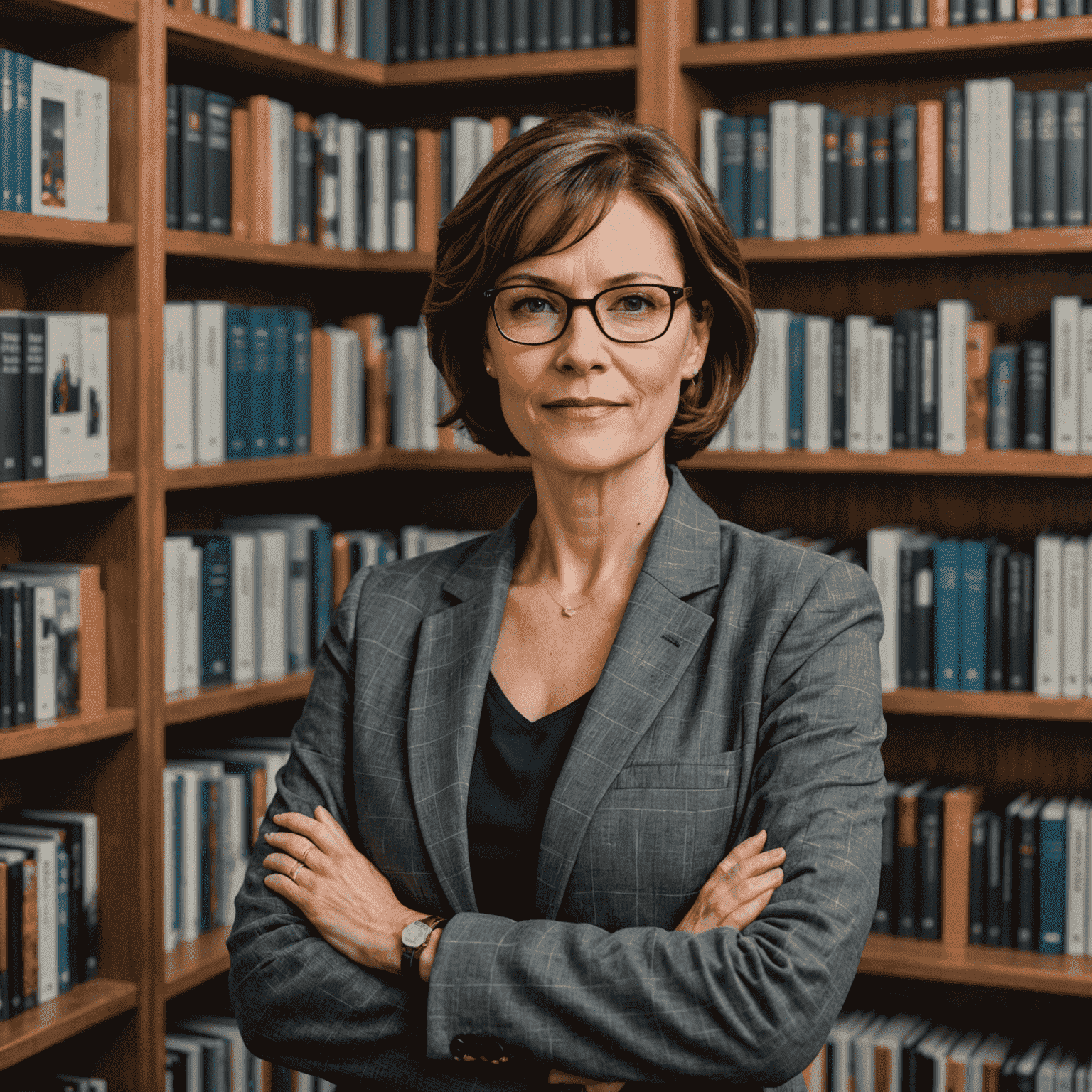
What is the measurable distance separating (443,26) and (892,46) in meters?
0.99

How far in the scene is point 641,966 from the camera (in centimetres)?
118

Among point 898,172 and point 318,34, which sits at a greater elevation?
point 318,34

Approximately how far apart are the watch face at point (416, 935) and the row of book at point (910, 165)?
62.6 inches

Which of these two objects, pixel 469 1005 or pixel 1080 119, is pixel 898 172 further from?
pixel 469 1005

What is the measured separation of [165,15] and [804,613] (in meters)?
1.68

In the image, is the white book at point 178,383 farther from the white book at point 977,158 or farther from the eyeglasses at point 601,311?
the white book at point 977,158

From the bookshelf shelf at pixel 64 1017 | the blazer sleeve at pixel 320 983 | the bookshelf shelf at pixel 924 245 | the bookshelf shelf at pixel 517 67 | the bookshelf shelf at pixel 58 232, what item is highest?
the bookshelf shelf at pixel 517 67

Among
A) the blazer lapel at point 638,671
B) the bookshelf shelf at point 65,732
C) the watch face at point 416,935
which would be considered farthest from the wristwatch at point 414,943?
the bookshelf shelf at point 65,732

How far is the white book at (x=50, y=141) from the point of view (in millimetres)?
2131

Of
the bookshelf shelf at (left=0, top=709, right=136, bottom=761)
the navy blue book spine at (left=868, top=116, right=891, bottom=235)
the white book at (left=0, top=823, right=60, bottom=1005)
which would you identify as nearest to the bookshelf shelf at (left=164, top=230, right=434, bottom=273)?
the bookshelf shelf at (left=0, top=709, right=136, bottom=761)

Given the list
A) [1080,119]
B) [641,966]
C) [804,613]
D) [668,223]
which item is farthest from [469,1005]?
[1080,119]

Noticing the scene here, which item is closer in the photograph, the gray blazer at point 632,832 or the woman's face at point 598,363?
the gray blazer at point 632,832

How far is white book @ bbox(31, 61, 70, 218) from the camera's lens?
2131 mm

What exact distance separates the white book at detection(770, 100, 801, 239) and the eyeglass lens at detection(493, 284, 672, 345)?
4.47ft
